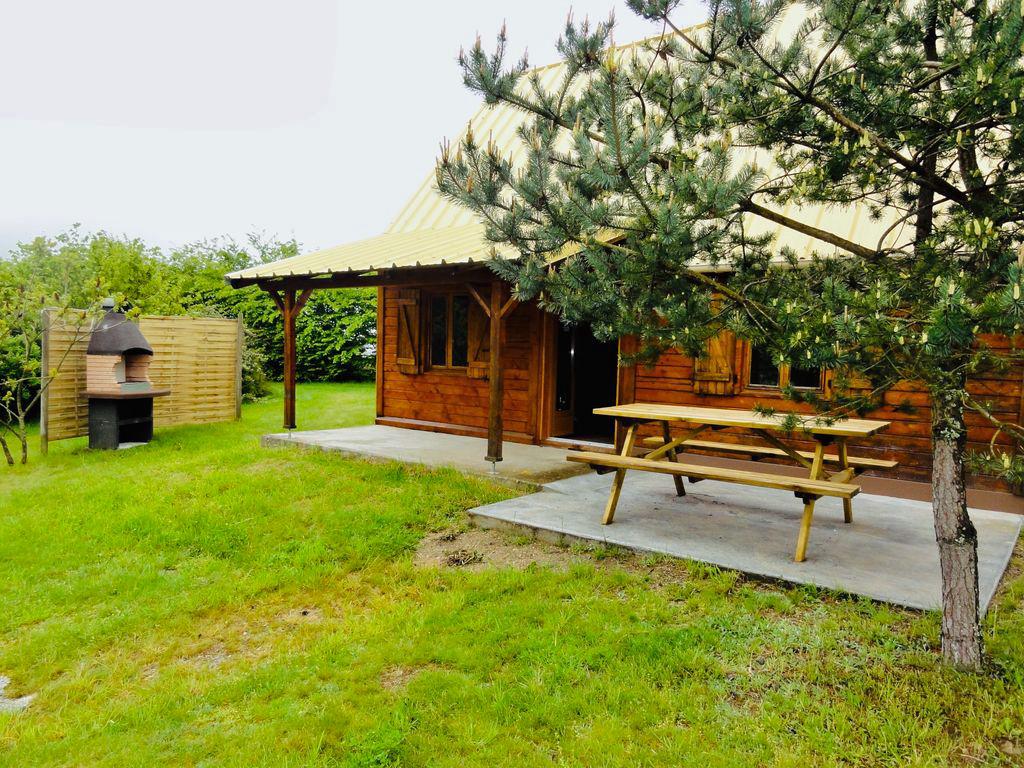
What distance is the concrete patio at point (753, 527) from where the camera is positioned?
3.96m

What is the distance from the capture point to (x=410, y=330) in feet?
32.4

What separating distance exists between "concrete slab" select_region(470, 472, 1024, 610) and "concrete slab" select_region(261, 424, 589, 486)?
1.85 ft

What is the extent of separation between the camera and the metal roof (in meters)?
6.69

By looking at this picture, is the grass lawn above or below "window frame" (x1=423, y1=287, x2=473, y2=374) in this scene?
below

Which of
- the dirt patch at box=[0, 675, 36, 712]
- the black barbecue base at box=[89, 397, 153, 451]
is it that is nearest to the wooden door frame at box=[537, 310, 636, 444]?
the black barbecue base at box=[89, 397, 153, 451]

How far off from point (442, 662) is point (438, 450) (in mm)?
4877

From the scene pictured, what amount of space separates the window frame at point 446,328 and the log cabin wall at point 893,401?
2837 mm

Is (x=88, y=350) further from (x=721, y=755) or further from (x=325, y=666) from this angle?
(x=721, y=755)

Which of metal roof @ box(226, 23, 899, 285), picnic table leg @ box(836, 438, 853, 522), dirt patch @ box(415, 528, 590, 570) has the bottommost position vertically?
dirt patch @ box(415, 528, 590, 570)

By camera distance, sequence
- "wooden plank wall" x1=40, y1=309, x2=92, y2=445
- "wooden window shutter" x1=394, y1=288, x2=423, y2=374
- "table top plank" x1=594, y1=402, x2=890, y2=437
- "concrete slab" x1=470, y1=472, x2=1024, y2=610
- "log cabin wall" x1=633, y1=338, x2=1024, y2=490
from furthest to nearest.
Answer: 1. "wooden window shutter" x1=394, y1=288, x2=423, y2=374
2. "wooden plank wall" x1=40, y1=309, x2=92, y2=445
3. "log cabin wall" x1=633, y1=338, x2=1024, y2=490
4. "table top plank" x1=594, y1=402, x2=890, y2=437
5. "concrete slab" x1=470, y1=472, x2=1024, y2=610

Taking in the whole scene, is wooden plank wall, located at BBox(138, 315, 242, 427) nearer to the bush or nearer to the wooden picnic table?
the bush

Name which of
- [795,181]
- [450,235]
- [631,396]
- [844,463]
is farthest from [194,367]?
[795,181]

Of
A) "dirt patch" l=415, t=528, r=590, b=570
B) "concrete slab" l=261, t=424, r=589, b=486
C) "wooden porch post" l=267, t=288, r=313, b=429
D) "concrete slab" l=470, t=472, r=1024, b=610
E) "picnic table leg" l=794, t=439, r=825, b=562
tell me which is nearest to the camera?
"concrete slab" l=470, t=472, r=1024, b=610

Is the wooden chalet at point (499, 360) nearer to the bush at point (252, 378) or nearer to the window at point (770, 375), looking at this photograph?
the window at point (770, 375)
